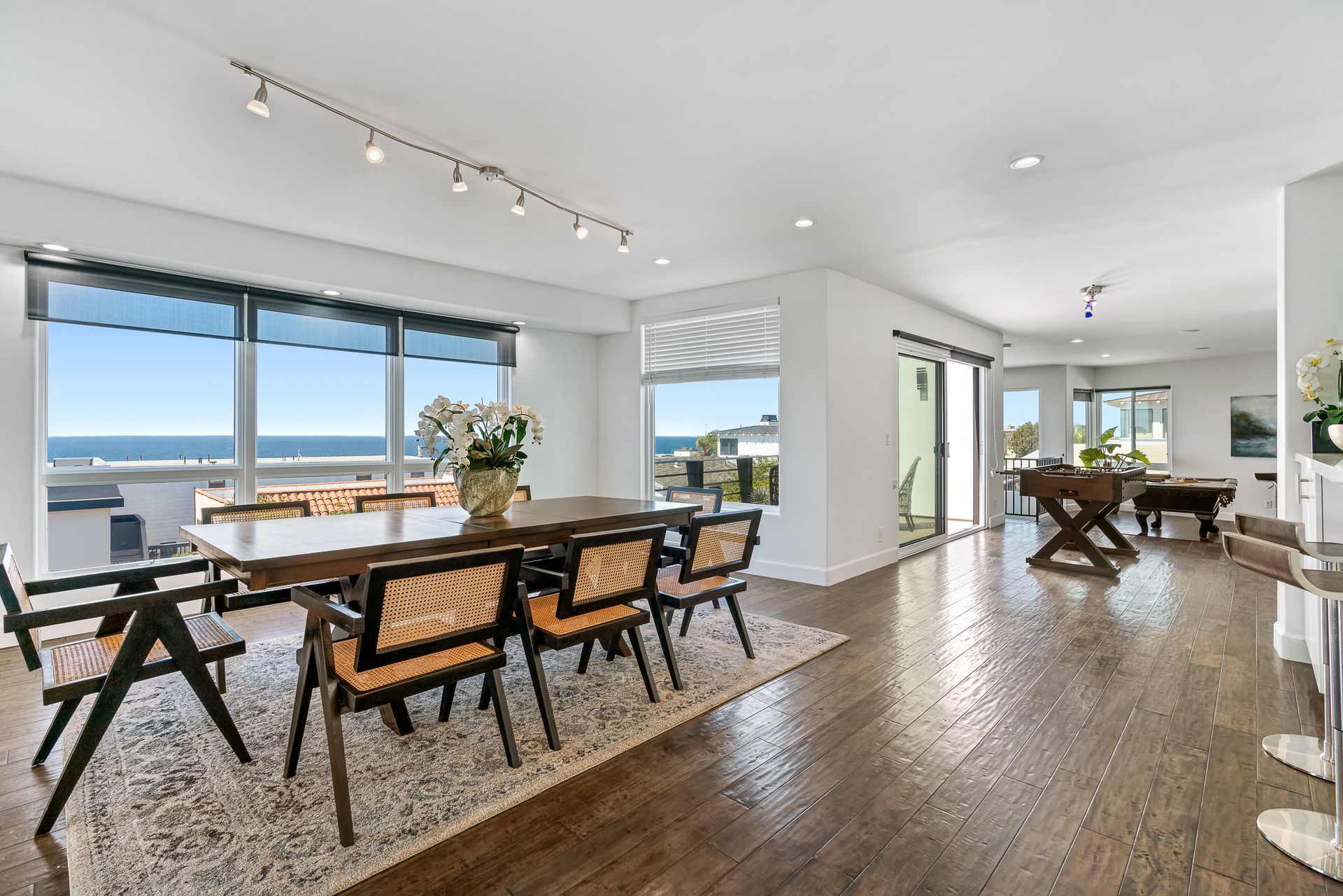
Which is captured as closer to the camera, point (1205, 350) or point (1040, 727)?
point (1040, 727)

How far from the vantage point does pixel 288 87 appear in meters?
2.30

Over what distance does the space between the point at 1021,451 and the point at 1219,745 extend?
32.4 feet

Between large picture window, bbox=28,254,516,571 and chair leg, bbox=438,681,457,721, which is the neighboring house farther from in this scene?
chair leg, bbox=438,681,457,721

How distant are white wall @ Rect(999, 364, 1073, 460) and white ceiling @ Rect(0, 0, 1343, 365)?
22.0ft

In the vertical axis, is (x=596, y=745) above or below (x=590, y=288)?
below

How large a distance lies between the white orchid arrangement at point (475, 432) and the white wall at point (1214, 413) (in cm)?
1125

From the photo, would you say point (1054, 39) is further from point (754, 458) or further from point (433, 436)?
point (754, 458)

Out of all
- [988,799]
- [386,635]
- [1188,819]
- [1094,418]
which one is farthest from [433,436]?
[1094,418]

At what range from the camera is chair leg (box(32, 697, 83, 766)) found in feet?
6.82

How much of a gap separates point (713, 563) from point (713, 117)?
205 centimetres

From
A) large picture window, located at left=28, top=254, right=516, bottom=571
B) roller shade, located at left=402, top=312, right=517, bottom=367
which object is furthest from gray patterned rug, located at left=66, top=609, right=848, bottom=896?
roller shade, located at left=402, top=312, right=517, bottom=367

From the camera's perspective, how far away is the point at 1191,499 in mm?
7266

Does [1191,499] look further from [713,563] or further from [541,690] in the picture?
[541,690]

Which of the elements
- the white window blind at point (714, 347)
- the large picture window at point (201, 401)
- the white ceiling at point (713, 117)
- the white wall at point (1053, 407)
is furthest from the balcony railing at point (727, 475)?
the white wall at point (1053, 407)
